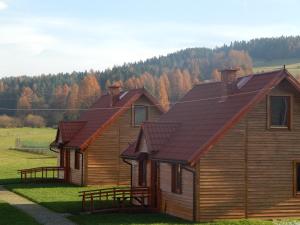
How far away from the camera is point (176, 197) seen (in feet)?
90.9

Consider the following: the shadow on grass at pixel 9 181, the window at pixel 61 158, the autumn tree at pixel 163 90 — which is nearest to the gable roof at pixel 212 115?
the window at pixel 61 158

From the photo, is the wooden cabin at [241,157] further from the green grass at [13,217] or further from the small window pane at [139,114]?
the small window pane at [139,114]

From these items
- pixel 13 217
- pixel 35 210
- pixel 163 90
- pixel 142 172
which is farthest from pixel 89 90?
pixel 13 217

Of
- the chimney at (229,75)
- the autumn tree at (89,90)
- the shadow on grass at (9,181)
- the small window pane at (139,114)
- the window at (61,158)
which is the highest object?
the autumn tree at (89,90)

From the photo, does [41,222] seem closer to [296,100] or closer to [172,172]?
[172,172]

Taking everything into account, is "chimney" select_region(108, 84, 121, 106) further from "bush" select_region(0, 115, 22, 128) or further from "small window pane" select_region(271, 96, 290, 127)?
"bush" select_region(0, 115, 22, 128)

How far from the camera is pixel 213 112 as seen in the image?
2842 centimetres

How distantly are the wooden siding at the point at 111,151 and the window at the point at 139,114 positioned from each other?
11.6 inches

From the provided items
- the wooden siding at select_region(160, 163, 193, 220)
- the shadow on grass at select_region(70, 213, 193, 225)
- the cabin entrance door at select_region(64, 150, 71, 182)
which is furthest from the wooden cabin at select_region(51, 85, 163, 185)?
the shadow on grass at select_region(70, 213, 193, 225)

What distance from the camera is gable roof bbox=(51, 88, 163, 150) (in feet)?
141

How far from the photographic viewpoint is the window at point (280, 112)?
89.9 feet

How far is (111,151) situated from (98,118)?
316 cm

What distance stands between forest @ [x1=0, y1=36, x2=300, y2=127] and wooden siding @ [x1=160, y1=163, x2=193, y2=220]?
329ft

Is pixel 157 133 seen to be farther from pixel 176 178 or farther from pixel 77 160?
pixel 77 160
